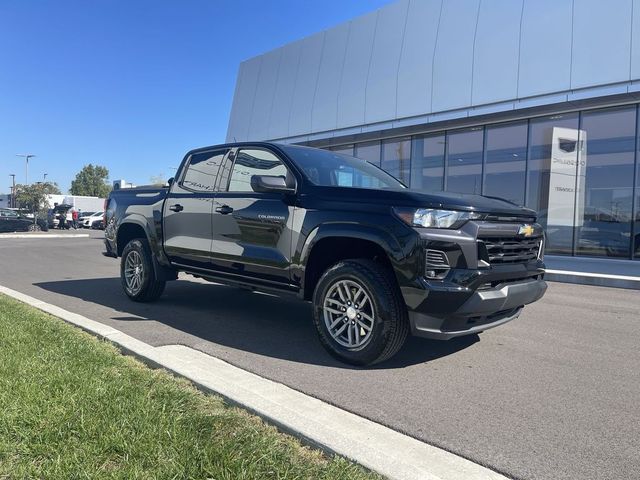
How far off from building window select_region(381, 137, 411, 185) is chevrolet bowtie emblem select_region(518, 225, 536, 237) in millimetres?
14305

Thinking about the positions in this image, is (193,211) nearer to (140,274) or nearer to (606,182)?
(140,274)

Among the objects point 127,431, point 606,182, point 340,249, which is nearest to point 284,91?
point 606,182

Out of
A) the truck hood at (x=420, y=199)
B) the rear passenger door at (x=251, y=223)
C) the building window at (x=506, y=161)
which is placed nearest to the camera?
the truck hood at (x=420, y=199)

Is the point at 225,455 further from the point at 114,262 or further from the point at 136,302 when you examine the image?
the point at 114,262

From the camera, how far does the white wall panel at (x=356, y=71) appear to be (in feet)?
62.7

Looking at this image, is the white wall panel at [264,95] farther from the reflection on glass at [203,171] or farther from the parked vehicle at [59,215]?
the parked vehicle at [59,215]

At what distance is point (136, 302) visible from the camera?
676 cm

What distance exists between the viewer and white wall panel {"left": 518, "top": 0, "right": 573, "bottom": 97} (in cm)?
1398

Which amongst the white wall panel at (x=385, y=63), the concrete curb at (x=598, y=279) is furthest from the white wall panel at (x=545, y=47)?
the concrete curb at (x=598, y=279)

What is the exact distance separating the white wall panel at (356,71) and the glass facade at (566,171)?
342 cm

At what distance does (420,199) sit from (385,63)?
52.1 ft

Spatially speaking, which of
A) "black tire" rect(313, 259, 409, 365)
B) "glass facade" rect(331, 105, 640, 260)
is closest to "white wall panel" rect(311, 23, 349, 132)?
"glass facade" rect(331, 105, 640, 260)

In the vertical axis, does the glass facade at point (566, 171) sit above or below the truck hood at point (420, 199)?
above

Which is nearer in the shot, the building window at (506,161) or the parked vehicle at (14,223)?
the building window at (506,161)
